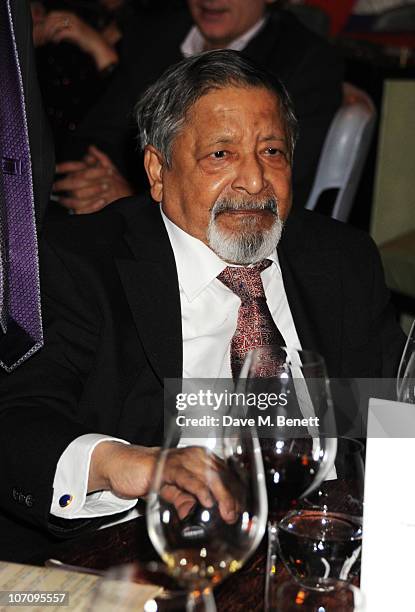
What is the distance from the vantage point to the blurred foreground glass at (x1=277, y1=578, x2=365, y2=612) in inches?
37.4

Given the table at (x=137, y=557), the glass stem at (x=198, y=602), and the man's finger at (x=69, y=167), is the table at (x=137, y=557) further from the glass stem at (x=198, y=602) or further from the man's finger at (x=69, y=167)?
the man's finger at (x=69, y=167)

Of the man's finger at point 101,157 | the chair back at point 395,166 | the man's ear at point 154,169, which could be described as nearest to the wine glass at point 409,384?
the man's ear at point 154,169

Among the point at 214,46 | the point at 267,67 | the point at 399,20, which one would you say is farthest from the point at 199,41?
the point at 399,20

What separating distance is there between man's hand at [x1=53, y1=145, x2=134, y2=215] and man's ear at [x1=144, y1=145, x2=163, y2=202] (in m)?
1.01

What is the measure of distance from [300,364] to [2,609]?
42cm

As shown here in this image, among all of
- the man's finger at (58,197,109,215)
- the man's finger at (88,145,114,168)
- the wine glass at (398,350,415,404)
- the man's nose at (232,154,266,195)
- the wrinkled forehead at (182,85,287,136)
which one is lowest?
the wine glass at (398,350,415,404)

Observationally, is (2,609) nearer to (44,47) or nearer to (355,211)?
(44,47)

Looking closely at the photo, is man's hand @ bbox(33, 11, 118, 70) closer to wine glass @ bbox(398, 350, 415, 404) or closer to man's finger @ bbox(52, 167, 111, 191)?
man's finger @ bbox(52, 167, 111, 191)

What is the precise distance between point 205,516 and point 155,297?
932mm

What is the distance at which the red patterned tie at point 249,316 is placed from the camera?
71.4 inches

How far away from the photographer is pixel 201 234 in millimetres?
1864

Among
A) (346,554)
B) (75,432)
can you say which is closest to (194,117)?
(75,432)

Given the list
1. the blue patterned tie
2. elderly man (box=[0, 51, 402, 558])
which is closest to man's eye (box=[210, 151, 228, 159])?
elderly man (box=[0, 51, 402, 558])

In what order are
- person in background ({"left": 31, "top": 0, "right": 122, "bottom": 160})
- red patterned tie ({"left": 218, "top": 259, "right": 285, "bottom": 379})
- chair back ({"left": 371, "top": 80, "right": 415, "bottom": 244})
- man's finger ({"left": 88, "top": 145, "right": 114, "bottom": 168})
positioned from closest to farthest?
red patterned tie ({"left": 218, "top": 259, "right": 285, "bottom": 379}) < man's finger ({"left": 88, "top": 145, "right": 114, "bottom": 168}) < person in background ({"left": 31, "top": 0, "right": 122, "bottom": 160}) < chair back ({"left": 371, "top": 80, "right": 415, "bottom": 244})
